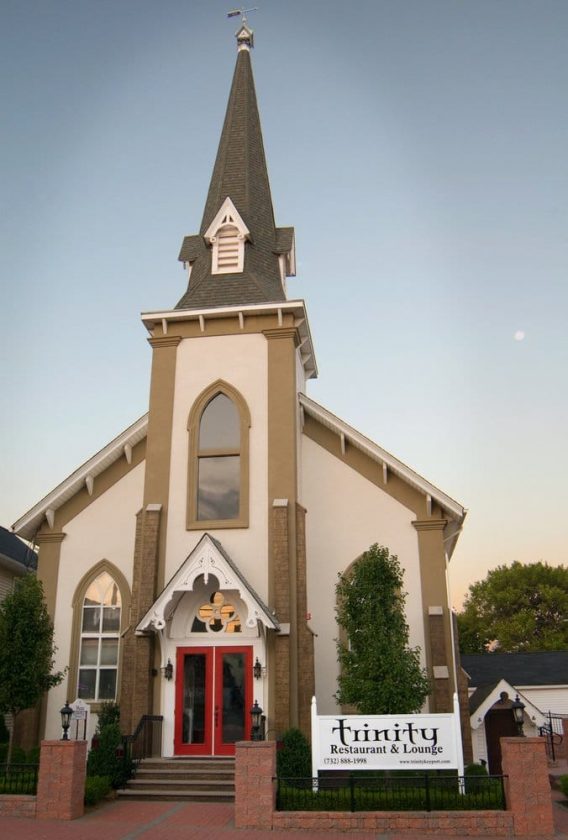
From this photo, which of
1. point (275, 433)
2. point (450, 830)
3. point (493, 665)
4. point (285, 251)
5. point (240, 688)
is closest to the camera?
point (450, 830)

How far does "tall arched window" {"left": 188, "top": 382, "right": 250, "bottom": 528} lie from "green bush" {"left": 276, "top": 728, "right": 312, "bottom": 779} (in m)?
5.52

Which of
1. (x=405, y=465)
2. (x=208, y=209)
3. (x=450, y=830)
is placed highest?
(x=208, y=209)

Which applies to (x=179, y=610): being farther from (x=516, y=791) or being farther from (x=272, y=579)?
(x=516, y=791)

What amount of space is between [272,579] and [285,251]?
1115 centimetres

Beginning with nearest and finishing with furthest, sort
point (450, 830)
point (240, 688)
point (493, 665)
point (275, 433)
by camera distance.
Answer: point (450, 830) → point (240, 688) → point (275, 433) → point (493, 665)

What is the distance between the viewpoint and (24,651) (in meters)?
17.6

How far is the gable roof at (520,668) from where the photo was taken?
34188 millimetres

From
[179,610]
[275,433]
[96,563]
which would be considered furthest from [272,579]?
[96,563]

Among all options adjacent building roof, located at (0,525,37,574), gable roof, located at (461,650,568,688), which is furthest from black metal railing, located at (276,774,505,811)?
gable roof, located at (461,650,568,688)

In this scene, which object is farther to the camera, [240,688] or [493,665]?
[493,665]

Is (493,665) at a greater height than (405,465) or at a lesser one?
lesser

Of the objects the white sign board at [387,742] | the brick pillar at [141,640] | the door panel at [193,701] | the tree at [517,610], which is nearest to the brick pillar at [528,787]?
the white sign board at [387,742]

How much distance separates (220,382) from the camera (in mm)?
21188

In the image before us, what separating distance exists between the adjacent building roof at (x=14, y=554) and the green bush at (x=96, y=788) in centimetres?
1597
